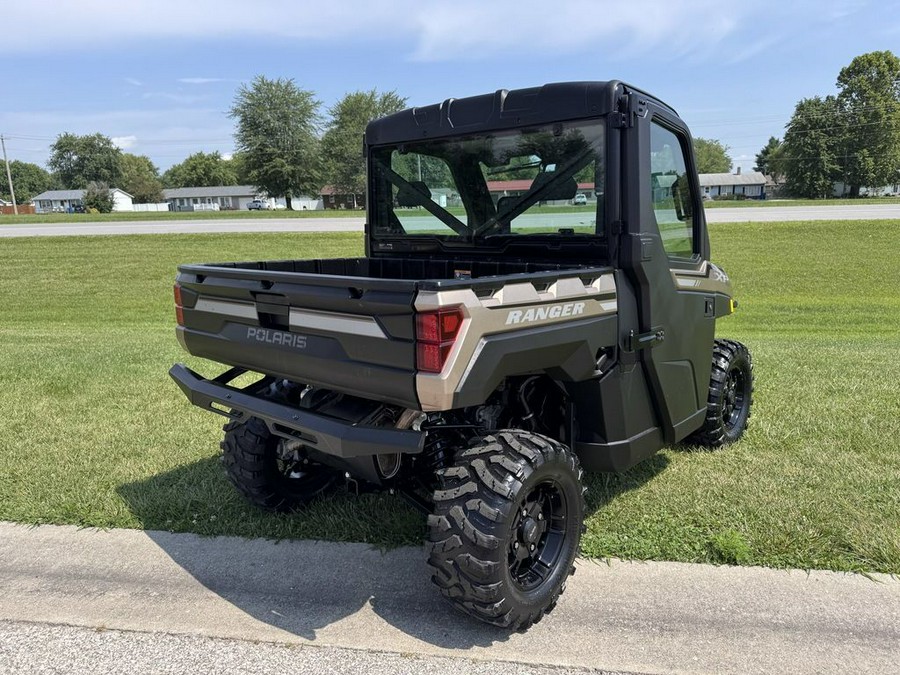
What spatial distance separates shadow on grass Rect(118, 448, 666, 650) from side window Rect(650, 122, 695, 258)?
152cm

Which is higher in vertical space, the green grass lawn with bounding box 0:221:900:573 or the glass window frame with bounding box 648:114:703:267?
the glass window frame with bounding box 648:114:703:267

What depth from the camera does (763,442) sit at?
4895 millimetres

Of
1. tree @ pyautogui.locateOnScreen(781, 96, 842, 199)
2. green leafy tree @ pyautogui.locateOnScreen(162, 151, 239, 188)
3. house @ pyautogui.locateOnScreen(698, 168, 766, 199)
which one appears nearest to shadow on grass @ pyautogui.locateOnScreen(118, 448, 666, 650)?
tree @ pyautogui.locateOnScreen(781, 96, 842, 199)

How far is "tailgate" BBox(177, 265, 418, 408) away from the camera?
2590mm

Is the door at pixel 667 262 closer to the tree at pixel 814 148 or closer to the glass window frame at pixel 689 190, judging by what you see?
the glass window frame at pixel 689 190

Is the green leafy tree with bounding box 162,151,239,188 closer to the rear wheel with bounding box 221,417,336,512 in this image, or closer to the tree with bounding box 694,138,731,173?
the tree with bounding box 694,138,731,173

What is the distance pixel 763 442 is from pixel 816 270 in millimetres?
14160

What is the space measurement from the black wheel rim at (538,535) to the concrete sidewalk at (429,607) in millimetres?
204

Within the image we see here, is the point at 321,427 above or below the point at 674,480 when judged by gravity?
above

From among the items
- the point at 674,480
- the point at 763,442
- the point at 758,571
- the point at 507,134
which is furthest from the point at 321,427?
the point at 763,442

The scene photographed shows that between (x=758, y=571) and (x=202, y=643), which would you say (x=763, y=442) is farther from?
(x=202, y=643)

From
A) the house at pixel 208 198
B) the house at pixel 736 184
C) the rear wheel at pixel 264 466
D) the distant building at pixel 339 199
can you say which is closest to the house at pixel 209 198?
the house at pixel 208 198

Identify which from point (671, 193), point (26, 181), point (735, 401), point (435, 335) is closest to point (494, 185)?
point (671, 193)

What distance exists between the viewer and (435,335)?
2.48m
